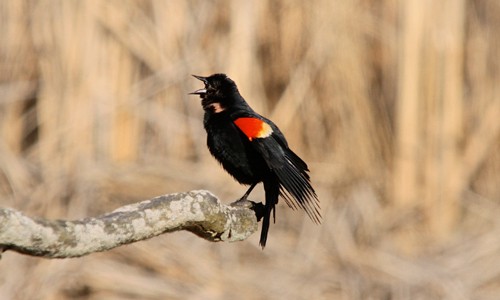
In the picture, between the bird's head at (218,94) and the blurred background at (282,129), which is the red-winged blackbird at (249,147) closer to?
the bird's head at (218,94)

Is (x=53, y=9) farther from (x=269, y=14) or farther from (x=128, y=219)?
(x=128, y=219)

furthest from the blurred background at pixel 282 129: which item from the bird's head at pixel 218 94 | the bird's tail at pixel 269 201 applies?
the bird's tail at pixel 269 201

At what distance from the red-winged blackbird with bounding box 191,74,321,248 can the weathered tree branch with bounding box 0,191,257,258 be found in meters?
0.44

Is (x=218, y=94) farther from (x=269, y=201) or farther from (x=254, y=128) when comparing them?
(x=269, y=201)

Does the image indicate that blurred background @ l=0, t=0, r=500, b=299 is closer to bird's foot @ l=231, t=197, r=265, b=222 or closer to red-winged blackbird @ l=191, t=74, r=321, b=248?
red-winged blackbird @ l=191, t=74, r=321, b=248

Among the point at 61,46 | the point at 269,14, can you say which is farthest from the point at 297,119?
the point at 61,46

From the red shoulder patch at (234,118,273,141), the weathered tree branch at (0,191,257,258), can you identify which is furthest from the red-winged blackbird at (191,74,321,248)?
the weathered tree branch at (0,191,257,258)

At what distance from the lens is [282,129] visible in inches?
219

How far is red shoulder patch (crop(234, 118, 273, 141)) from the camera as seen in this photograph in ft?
8.61

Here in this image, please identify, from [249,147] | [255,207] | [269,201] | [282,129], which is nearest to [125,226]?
[255,207]

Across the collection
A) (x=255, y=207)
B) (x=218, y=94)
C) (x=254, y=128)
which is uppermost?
(x=218, y=94)

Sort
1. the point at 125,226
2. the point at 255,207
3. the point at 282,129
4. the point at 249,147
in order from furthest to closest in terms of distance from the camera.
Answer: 1. the point at 282,129
2. the point at 249,147
3. the point at 255,207
4. the point at 125,226

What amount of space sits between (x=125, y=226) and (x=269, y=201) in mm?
1065

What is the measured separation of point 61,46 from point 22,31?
0.97 feet
